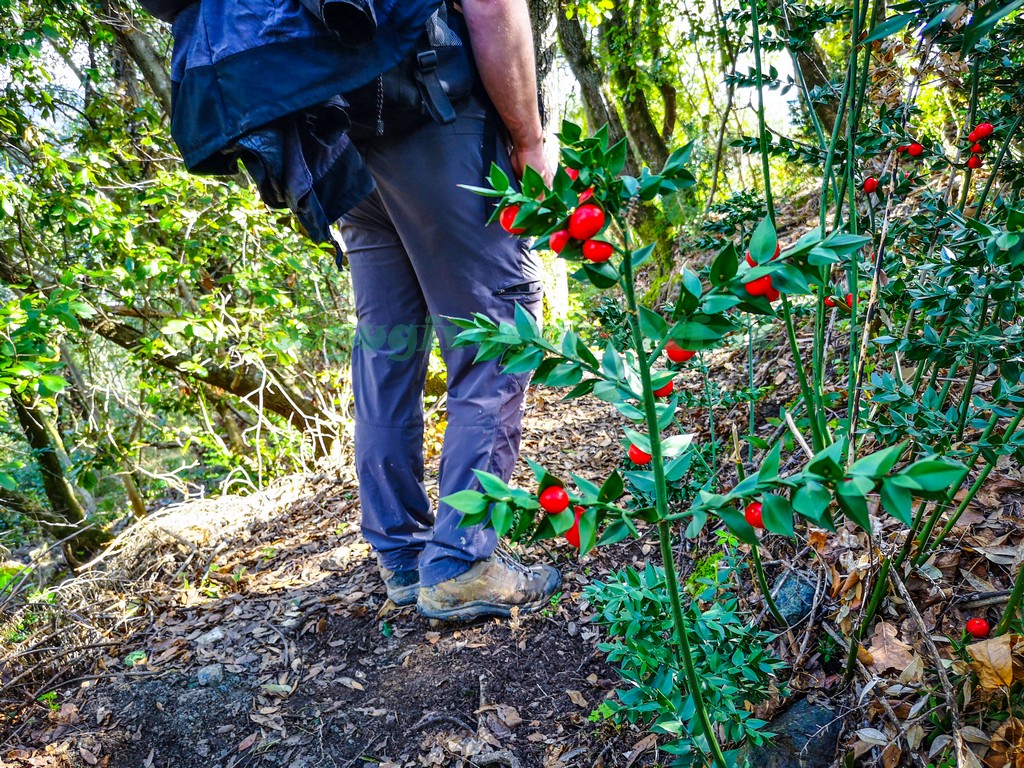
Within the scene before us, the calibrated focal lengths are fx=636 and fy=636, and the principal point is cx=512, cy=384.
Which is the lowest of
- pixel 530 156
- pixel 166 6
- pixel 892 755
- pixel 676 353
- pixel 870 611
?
pixel 892 755

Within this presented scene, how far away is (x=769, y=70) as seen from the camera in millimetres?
1575

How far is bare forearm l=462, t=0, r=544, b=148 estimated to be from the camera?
1.72 metres

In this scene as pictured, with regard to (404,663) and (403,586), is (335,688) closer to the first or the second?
(404,663)

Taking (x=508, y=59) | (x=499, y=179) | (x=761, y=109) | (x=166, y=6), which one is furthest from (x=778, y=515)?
(x=166, y=6)

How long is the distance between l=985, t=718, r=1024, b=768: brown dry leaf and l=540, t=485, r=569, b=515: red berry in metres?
0.95

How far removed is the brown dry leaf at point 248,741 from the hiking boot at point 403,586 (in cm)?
61

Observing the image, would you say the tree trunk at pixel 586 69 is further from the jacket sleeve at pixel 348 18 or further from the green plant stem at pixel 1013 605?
the green plant stem at pixel 1013 605

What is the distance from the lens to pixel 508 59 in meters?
1.77

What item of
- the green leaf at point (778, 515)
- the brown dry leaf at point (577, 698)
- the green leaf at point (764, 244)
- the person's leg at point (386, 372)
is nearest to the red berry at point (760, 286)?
the green leaf at point (764, 244)

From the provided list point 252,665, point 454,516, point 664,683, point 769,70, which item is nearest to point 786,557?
point 664,683

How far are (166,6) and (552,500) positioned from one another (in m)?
1.63

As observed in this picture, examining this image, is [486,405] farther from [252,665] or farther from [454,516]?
[252,665]

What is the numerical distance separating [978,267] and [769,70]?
0.80 metres

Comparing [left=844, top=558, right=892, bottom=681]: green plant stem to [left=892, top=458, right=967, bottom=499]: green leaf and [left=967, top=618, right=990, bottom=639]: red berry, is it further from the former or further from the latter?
[left=892, top=458, right=967, bottom=499]: green leaf
